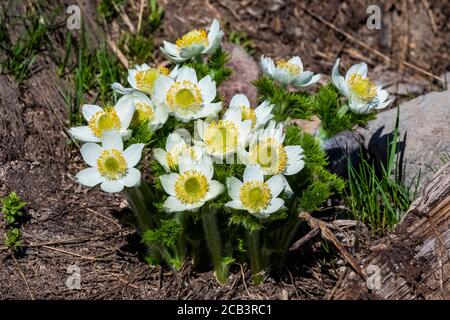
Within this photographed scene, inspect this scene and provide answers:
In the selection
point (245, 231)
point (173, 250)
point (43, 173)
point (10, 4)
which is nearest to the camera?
point (245, 231)

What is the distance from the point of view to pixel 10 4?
12.1 feet

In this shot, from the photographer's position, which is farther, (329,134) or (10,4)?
(10,4)

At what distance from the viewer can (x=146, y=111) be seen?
2459 millimetres

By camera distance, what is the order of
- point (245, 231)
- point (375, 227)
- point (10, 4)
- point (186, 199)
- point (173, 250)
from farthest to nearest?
1. point (10, 4)
2. point (375, 227)
3. point (173, 250)
4. point (245, 231)
5. point (186, 199)

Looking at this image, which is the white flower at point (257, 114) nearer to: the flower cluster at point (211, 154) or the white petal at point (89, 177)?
the flower cluster at point (211, 154)

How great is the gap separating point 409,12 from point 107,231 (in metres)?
2.74

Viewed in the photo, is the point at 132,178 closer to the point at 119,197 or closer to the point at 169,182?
the point at 169,182

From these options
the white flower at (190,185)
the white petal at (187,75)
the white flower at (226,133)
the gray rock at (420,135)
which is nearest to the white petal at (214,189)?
the white flower at (190,185)

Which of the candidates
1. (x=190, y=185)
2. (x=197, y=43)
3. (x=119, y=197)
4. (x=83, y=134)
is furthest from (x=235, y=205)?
(x=119, y=197)

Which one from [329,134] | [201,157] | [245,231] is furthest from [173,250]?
[329,134]

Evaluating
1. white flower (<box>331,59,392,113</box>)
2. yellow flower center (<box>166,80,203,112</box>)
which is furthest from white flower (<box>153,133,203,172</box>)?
white flower (<box>331,59,392,113</box>)

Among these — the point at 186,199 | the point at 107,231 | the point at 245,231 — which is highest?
Result: the point at 186,199

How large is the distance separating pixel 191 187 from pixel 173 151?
191 millimetres
